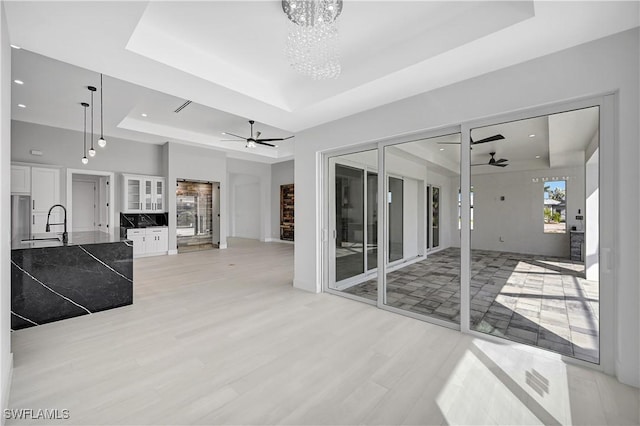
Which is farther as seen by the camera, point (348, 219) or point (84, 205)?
point (84, 205)

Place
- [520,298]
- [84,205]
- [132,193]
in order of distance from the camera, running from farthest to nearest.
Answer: [84,205]
[132,193]
[520,298]

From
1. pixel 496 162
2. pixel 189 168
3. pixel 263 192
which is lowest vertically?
pixel 496 162

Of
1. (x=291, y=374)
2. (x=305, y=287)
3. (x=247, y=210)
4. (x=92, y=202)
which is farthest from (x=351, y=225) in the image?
(x=247, y=210)

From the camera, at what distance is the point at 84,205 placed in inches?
326

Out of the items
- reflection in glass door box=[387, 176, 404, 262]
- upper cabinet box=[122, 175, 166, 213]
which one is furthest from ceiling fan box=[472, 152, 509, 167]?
upper cabinet box=[122, 175, 166, 213]

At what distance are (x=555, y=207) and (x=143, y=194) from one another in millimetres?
8851

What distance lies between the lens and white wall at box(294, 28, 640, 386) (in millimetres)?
2082

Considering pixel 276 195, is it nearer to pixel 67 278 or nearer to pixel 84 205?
pixel 84 205

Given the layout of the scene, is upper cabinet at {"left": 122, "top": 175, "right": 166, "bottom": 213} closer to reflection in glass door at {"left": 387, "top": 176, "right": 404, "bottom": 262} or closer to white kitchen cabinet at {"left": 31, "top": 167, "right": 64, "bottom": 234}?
white kitchen cabinet at {"left": 31, "top": 167, "right": 64, "bottom": 234}

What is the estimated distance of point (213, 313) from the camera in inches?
139

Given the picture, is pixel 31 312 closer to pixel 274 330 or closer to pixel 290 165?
pixel 274 330

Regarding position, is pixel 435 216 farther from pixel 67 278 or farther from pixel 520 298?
pixel 67 278

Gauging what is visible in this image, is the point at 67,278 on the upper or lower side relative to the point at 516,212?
lower

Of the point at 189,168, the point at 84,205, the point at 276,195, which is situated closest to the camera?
the point at 84,205
